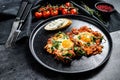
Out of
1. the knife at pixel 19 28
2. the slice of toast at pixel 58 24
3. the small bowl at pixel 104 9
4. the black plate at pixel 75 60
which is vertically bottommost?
the black plate at pixel 75 60

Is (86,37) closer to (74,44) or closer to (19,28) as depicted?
(74,44)

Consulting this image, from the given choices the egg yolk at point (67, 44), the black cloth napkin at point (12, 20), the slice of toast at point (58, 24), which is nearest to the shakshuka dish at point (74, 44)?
the egg yolk at point (67, 44)

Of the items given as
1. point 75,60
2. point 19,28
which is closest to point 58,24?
point 19,28

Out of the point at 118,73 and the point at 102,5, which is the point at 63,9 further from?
the point at 118,73

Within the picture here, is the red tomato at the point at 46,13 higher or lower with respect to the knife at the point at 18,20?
lower

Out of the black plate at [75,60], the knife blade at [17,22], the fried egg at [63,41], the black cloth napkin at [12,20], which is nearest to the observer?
the black plate at [75,60]

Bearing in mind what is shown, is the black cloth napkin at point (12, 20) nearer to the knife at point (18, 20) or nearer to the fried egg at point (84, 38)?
the knife at point (18, 20)
